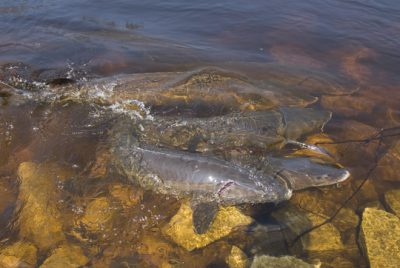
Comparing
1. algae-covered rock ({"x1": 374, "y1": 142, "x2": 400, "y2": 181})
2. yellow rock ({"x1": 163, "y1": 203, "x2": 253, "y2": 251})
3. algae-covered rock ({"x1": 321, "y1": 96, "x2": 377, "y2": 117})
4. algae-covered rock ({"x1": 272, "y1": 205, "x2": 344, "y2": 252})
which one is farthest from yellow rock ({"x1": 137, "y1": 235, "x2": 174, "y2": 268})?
algae-covered rock ({"x1": 321, "y1": 96, "x2": 377, "y2": 117})

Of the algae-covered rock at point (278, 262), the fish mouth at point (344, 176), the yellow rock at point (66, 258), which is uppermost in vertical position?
the fish mouth at point (344, 176)

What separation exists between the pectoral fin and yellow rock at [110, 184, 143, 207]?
722 millimetres

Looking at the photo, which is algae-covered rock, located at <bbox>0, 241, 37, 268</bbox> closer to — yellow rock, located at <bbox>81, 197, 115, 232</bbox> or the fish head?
yellow rock, located at <bbox>81, 197, 115, 232</bbox>

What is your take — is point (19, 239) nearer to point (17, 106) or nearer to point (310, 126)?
point (17, 106)

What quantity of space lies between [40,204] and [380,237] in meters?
3.95

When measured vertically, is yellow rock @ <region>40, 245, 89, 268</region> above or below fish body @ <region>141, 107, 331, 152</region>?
below

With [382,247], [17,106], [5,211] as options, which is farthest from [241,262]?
[17,106]

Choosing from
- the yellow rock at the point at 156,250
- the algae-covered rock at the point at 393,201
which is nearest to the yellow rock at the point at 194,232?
the yellow rock at the point at 156,250

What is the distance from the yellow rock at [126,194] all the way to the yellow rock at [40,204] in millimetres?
→ 711

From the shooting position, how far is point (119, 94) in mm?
7230

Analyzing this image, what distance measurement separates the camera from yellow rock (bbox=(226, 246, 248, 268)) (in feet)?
14.3

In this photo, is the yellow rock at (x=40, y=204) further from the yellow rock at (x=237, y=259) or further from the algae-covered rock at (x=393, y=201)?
the algae-covered rock at (x=393, y=201)

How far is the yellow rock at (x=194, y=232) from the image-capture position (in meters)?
4.70

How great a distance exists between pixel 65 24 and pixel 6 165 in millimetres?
6450
